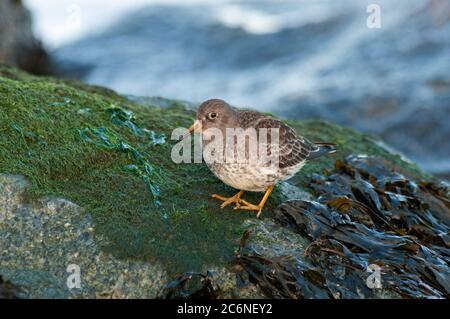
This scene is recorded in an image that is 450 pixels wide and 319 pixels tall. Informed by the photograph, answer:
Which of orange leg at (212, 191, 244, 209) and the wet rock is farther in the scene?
orange leg at (212, 191, 244, 209)

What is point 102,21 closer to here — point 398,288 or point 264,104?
point 264,104

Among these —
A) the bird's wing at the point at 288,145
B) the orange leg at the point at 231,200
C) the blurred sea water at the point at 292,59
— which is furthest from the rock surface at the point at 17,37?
the orange leg at the point at 231,200

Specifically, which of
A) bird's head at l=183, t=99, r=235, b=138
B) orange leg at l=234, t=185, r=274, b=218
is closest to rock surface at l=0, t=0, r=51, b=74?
bird's head at l=183, t=99, r=235, b=138

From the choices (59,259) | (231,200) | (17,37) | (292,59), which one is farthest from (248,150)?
(292,59)

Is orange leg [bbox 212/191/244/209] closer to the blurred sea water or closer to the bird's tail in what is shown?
the bird's tail

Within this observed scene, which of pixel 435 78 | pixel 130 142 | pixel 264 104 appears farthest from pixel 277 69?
pixel 130 142

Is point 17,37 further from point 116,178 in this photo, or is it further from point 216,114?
point 116,178
